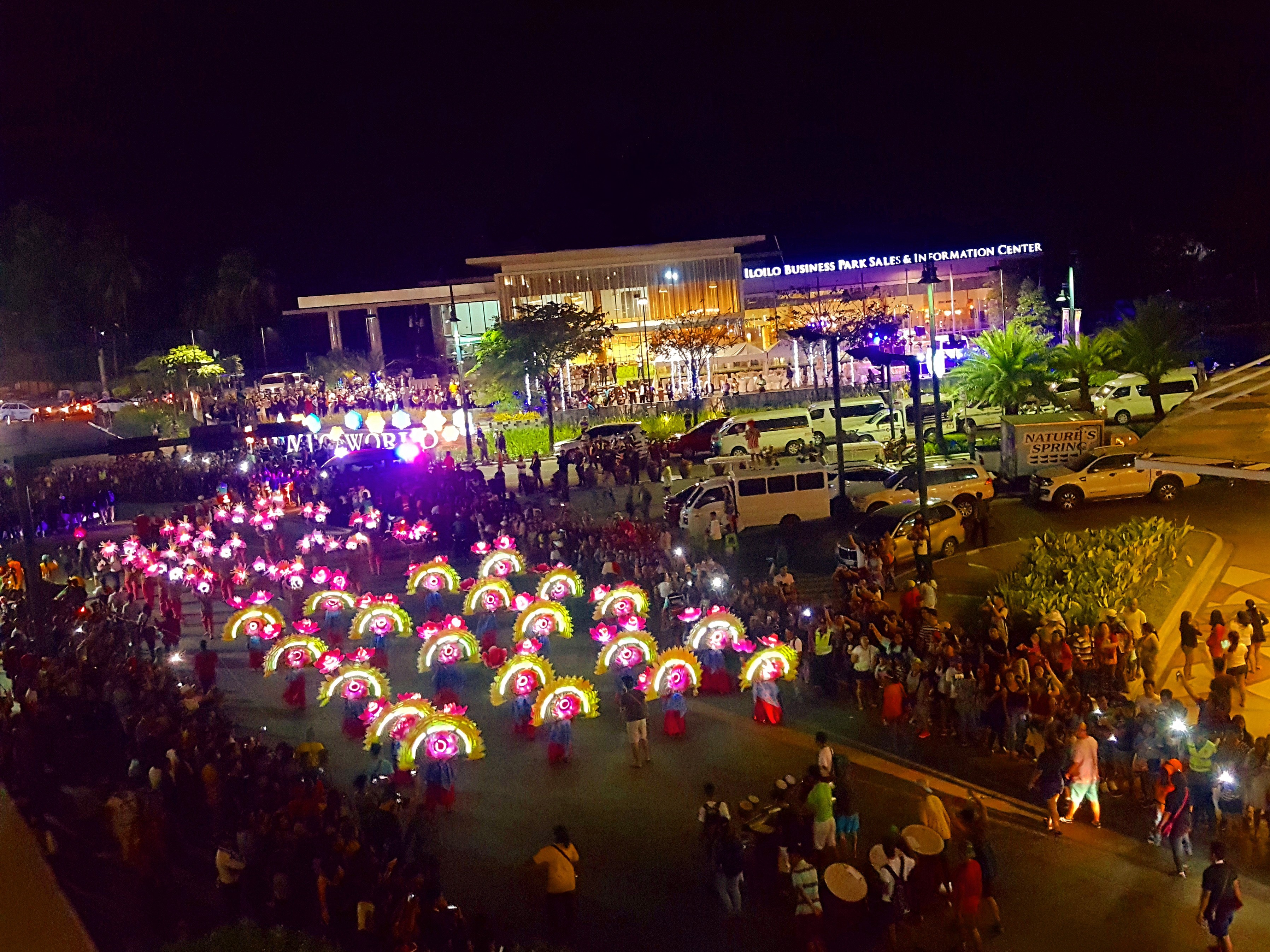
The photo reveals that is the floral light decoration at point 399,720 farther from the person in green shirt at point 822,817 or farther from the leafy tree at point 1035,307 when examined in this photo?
the leafy tree at point 1035,307

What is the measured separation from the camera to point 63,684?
13.2 meters

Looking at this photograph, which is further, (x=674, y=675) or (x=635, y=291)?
(x=635, y=291)

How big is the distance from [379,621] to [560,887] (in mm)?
8350

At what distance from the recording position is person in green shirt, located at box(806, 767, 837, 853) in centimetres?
955

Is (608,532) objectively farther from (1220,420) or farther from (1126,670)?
(1220,420)

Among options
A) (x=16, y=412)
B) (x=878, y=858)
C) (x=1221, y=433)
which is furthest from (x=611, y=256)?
(x=878, y=858)

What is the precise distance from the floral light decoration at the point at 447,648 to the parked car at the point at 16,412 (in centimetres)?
2286

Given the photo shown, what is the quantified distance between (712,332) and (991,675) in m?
36.7

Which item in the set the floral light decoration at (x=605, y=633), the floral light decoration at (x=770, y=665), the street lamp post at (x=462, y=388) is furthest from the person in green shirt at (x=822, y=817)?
the street lamp post at (x=462, y=388)

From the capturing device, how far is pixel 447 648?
14430 mm

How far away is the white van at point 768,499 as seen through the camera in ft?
75.6

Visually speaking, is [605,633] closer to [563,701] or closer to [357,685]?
[563,701]

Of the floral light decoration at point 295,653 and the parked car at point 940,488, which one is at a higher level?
the parked car at point 940,488

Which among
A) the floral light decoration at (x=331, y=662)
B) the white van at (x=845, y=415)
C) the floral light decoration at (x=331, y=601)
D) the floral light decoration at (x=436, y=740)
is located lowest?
the floral light decoration at (x=436, y=740)
